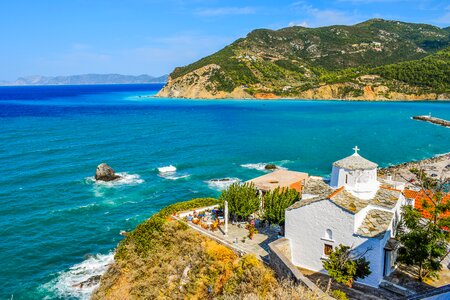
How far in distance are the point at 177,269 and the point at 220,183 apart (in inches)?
899

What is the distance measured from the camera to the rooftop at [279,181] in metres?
33.0

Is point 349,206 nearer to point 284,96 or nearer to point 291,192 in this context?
point 291,192

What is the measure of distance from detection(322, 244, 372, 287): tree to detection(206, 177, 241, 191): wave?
25848 mm

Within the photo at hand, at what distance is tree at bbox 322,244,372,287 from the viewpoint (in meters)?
19.3

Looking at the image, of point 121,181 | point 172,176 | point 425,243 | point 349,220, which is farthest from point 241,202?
point 121,181

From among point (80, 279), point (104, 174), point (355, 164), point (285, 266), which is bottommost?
point (80, 279)

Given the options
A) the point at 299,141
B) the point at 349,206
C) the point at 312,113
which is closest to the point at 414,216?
the point at 349,206

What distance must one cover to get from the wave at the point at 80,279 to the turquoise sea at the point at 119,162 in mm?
106

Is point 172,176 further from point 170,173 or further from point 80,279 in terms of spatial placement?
point 80,279

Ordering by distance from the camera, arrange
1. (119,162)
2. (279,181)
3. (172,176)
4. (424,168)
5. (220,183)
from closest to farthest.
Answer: (279,181) < (220,183) < (172,176) < (424,168) < (119,162)

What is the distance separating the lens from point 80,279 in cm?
2764

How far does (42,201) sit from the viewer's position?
135ft

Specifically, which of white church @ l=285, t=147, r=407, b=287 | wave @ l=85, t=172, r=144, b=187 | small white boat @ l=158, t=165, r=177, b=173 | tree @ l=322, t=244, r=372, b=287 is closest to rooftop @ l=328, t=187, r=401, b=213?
white church @ l=285, t=147, r=407, b=287

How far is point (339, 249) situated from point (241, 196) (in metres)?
9.76
